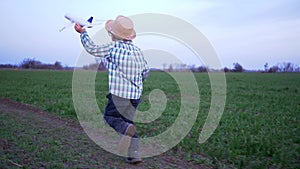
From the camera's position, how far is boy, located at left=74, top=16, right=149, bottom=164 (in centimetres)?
402

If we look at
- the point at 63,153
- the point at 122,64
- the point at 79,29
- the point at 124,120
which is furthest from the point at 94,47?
the point at 63,153

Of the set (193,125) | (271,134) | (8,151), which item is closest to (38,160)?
(8,151)

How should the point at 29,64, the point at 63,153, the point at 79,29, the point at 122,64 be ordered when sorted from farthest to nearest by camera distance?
the point at 29,64
the point at 63,153
the point at 79,29
the point at 122,64

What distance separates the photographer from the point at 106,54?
4.12 meters

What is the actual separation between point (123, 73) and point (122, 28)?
611 mm

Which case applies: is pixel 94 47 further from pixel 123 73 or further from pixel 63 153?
pixel 63 153

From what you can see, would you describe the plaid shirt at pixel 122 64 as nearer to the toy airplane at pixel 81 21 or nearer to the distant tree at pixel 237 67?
the toy airplane at pixel 81 21

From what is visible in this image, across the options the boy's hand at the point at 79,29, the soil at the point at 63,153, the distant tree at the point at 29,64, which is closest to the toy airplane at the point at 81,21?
the boy's hand at the point at 79,29

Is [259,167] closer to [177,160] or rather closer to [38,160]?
[177,160]

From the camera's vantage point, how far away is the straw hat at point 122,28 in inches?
161

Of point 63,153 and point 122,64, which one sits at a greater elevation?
point 122,64

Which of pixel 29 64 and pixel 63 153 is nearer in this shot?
pixel 63 153

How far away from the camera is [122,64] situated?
13.1 feet

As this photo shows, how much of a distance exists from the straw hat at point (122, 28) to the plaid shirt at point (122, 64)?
0.09 m
